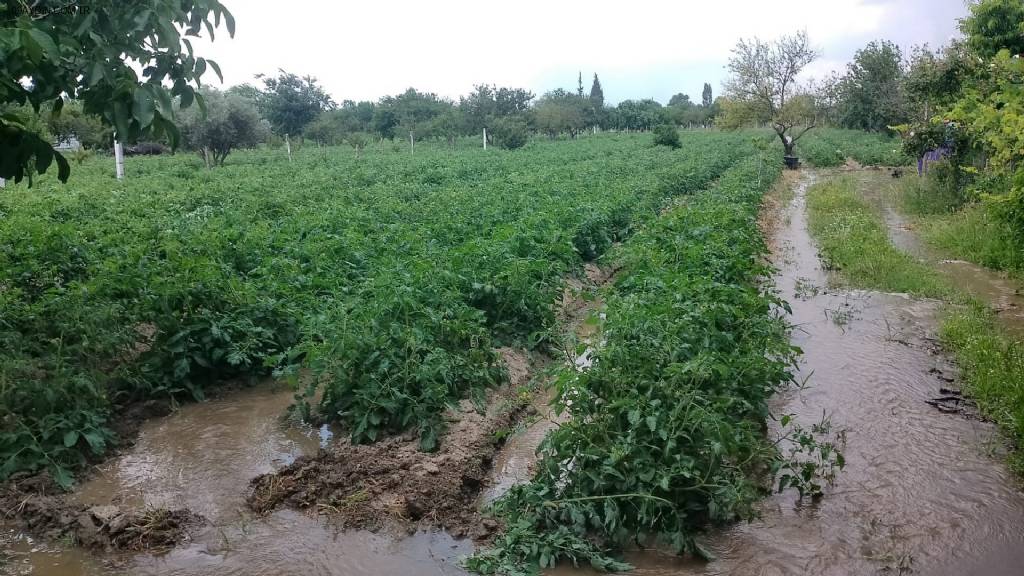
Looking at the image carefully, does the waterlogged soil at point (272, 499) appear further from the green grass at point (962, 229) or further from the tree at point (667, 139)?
the tree at point (667, 139)

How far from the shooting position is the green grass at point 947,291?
6.40 meters

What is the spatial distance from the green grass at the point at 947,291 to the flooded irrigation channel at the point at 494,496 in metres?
0.28

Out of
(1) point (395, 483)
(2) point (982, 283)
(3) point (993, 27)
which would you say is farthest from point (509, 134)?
(1) point (395, 483)

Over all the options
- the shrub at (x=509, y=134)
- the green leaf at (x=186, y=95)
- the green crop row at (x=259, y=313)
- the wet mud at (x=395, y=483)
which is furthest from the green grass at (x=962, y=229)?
the shrub at (x=509, y=134)

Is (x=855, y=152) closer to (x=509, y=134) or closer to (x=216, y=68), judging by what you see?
(x=509, y=134)

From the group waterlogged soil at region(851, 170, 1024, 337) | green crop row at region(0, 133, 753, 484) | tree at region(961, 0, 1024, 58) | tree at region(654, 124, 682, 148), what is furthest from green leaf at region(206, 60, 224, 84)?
tree at region(654, 124, 682, 148)

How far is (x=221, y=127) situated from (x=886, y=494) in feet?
97.7

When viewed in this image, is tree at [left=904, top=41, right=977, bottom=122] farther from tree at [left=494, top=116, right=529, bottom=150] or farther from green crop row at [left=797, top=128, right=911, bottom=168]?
tree at [left=494, top=116, right=529, bottom=150]

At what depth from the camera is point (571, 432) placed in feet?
15.5

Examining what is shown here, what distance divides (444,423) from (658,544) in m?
2.09

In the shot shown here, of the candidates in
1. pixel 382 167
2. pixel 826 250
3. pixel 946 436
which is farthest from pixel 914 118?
pixel 946 436

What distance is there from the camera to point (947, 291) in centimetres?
1012

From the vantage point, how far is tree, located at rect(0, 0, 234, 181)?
331 centimetres

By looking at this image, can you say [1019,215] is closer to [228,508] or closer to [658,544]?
[658,544]
